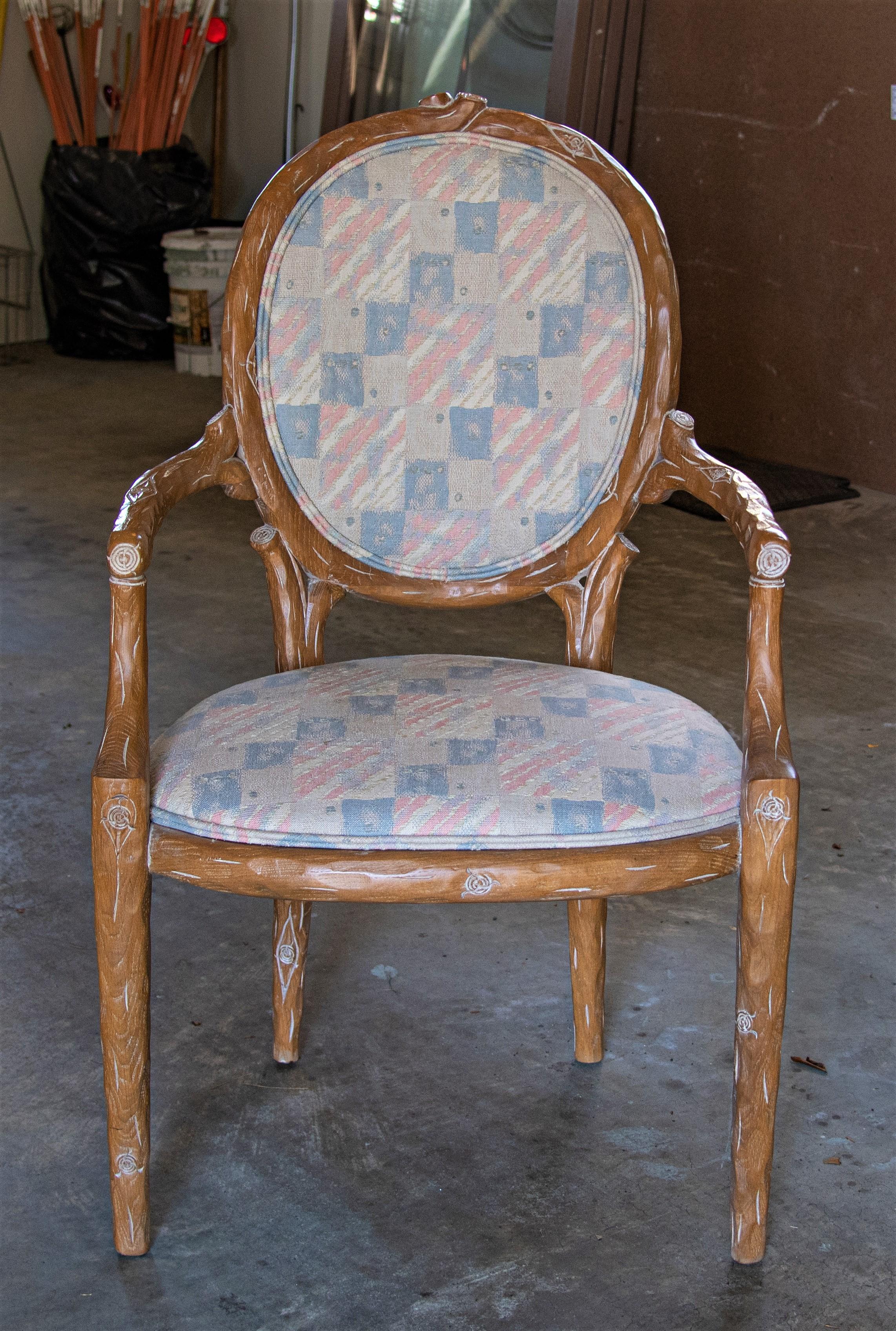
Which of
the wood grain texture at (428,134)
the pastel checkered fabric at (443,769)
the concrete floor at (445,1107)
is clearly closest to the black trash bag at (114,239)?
the concrete floor at (445,1107)

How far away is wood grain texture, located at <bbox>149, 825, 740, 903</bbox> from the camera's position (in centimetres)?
100

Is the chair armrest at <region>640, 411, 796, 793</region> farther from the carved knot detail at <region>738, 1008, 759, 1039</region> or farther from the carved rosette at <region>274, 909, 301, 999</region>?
the carved rosette at <region>274, 909, 301, 999</region>

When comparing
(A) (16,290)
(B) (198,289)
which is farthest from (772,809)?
(A) (16,290)

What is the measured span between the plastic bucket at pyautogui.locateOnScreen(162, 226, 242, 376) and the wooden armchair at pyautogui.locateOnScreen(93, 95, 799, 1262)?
3769 mm

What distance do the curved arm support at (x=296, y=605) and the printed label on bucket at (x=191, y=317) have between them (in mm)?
3964

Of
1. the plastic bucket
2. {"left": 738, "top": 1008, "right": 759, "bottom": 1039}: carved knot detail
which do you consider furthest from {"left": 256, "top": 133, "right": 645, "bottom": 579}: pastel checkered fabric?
the plastic bucket

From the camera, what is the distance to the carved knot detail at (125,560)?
1.05 m

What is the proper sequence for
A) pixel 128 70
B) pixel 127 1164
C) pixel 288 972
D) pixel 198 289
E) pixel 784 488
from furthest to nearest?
pixel 128 70 → pixel 198 289 → pixel 784 488 → pixel 288 972 → pixel 127 1164

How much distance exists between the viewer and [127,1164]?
43.4 inches

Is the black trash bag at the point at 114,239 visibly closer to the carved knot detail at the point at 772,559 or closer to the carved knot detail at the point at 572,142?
the carved knot detail at the point at 572,142

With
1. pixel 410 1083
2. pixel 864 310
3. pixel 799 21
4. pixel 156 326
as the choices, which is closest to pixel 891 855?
pixel 410 1083

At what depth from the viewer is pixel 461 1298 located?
1105mm

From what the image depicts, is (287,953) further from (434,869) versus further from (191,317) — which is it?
(191,317)

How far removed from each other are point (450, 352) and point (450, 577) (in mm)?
206
